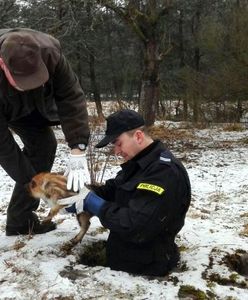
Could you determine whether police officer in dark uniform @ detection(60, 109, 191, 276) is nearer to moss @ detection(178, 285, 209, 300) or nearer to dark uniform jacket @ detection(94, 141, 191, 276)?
dark uniform jacket @ detection(94, 141, 191, 276)

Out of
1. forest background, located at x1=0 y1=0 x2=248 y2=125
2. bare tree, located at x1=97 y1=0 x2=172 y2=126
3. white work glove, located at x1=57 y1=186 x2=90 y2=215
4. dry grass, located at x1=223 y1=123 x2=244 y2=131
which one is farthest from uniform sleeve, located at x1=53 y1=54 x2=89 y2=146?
dry grass, located at x1=223 y1=123 x2=244 y2=131

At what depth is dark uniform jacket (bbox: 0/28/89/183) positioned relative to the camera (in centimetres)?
362

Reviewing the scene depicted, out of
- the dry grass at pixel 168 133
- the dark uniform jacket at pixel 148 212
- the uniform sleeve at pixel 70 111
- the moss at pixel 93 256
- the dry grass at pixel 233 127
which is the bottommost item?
the dry grass at pixel 233 127

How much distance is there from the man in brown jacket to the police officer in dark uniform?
1.24 feet

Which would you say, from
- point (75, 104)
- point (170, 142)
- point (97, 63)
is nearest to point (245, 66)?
point (170, 142)

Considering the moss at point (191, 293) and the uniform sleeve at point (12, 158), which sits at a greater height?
the uniform sleeve at point (12, 158)

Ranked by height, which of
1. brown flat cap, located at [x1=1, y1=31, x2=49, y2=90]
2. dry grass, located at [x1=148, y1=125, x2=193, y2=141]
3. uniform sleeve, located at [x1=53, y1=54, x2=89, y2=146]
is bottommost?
dry grass, located at [x1=148, y1=125, x2=193, y2=141]

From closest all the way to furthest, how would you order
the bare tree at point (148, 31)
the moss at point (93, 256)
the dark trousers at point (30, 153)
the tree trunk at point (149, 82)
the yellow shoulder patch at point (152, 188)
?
the yellow shoulder patch at point (152, 188), the moss at point (93, 256), the dark trousers at point (30, 153), the bare tree at point (148, 31), the tree trunk at point (149, 82)

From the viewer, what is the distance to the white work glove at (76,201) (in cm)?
342

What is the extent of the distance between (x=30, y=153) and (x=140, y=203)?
154cm

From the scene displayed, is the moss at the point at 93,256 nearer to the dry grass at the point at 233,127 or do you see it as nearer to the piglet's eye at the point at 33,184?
the piglet's eye at the point at 33,184

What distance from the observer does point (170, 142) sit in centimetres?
1302

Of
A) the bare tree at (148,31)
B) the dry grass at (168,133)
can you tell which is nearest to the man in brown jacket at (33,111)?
the bare tree at (148,31)

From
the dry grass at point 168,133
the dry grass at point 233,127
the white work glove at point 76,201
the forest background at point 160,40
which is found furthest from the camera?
the dry grass at point 233,127
